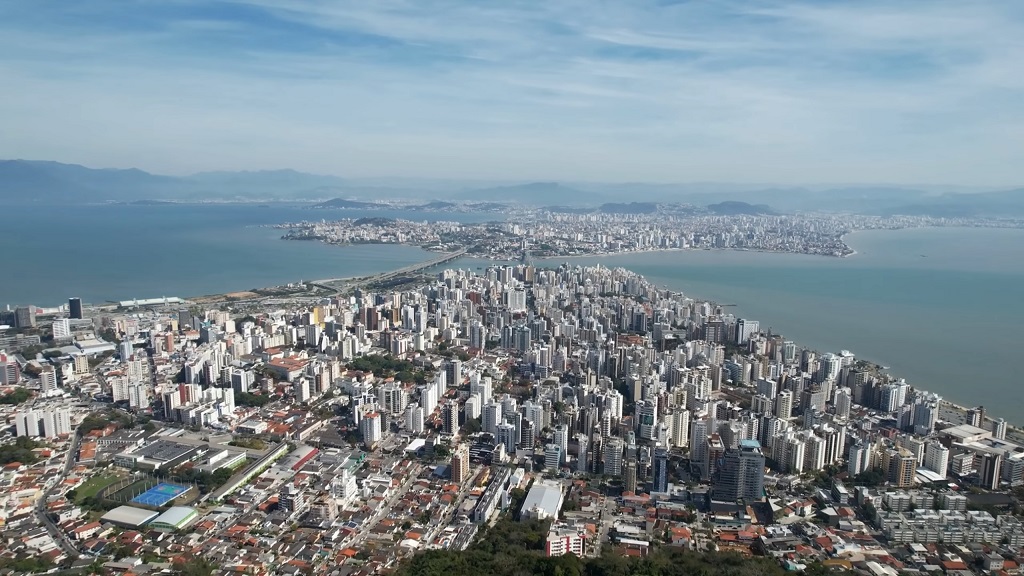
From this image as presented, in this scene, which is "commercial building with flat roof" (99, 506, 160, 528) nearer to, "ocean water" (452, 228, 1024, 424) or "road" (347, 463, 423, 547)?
"road" (347, 463, 423, 547)

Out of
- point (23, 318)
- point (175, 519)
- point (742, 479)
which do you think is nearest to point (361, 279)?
point (23, 318)

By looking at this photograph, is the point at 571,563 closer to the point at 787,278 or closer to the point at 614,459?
the point at 614,459

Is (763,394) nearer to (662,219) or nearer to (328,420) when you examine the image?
(328,420)

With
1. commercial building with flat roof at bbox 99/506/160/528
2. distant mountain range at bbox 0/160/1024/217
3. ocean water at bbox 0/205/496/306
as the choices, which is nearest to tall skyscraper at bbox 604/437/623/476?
commercial building with flat roof at bbox 99/506/160/528

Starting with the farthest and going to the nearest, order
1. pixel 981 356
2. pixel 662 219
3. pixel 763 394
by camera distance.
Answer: pixel 662 219 → pixel 981 356 → pixel 763 394

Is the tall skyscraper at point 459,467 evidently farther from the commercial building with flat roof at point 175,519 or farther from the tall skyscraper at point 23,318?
the tall skyscraper at point 23,318

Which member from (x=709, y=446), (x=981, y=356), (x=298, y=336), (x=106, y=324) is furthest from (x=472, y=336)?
(x=981, y=356)

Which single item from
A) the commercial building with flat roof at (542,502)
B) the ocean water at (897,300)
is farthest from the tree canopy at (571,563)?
the ocean water at (897,300)
